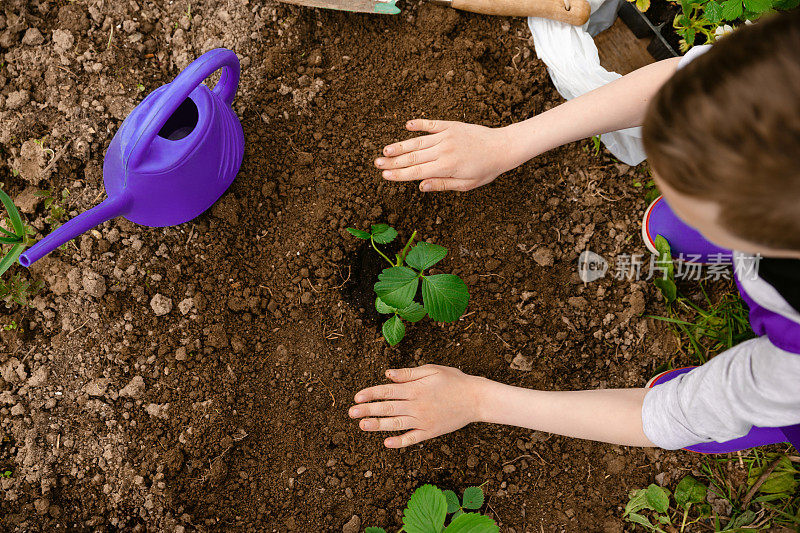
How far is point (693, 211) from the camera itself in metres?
0.69

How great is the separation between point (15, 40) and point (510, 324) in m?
1.36

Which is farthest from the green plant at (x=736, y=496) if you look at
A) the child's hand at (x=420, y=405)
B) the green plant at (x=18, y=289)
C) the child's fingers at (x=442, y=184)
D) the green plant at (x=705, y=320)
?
the green plant at (x=18, y=289)

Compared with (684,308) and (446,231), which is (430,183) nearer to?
(446,231)

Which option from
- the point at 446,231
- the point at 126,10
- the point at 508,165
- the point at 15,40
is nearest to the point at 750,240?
the point at 508,165

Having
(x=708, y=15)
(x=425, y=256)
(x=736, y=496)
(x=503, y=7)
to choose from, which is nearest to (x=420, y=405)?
(x=425, y=256)

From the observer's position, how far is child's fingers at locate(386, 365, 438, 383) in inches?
47.3

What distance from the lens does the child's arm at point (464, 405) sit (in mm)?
1124

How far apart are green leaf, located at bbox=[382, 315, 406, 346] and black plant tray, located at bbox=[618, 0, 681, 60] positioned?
99 cm

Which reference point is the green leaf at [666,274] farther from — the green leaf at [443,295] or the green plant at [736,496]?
the green leaf at [443,295]

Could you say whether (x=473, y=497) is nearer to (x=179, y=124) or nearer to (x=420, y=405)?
(x=420, y=405)

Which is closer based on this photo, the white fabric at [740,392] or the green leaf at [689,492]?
the white fabric at [740,392]

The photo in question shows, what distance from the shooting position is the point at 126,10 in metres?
1.33

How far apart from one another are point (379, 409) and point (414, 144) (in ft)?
1.89

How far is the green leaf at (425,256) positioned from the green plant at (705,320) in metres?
0.62
